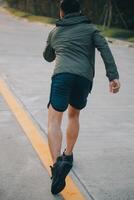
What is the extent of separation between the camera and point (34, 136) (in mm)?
6965

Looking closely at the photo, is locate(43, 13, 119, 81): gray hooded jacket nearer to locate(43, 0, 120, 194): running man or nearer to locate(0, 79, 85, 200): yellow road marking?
locate(43, 0, 120, 194): running man

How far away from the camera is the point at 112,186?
5273 mm

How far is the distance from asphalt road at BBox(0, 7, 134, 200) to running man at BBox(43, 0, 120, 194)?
376 millimetres

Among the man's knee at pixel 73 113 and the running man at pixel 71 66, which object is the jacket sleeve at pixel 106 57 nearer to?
the running man at pixel 71 66

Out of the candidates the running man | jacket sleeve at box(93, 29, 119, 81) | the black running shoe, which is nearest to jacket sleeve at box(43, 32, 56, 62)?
the running man

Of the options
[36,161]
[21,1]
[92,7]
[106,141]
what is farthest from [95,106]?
[21,1]

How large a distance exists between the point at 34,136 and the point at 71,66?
2061 millimetres

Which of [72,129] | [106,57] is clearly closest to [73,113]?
[72,129]

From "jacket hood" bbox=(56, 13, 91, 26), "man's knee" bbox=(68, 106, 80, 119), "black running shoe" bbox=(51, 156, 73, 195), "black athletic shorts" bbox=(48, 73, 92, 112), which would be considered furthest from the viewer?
"man's knee" bbox=(68, 106, 80, 119)

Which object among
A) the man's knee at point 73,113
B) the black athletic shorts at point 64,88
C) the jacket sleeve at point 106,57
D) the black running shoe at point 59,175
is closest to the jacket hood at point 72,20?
the jacket sleeve at point 106,57

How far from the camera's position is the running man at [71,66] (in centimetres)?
507

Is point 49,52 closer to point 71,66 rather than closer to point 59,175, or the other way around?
point 71,66

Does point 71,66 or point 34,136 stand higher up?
point 71,66

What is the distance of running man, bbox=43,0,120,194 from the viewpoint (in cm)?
507
